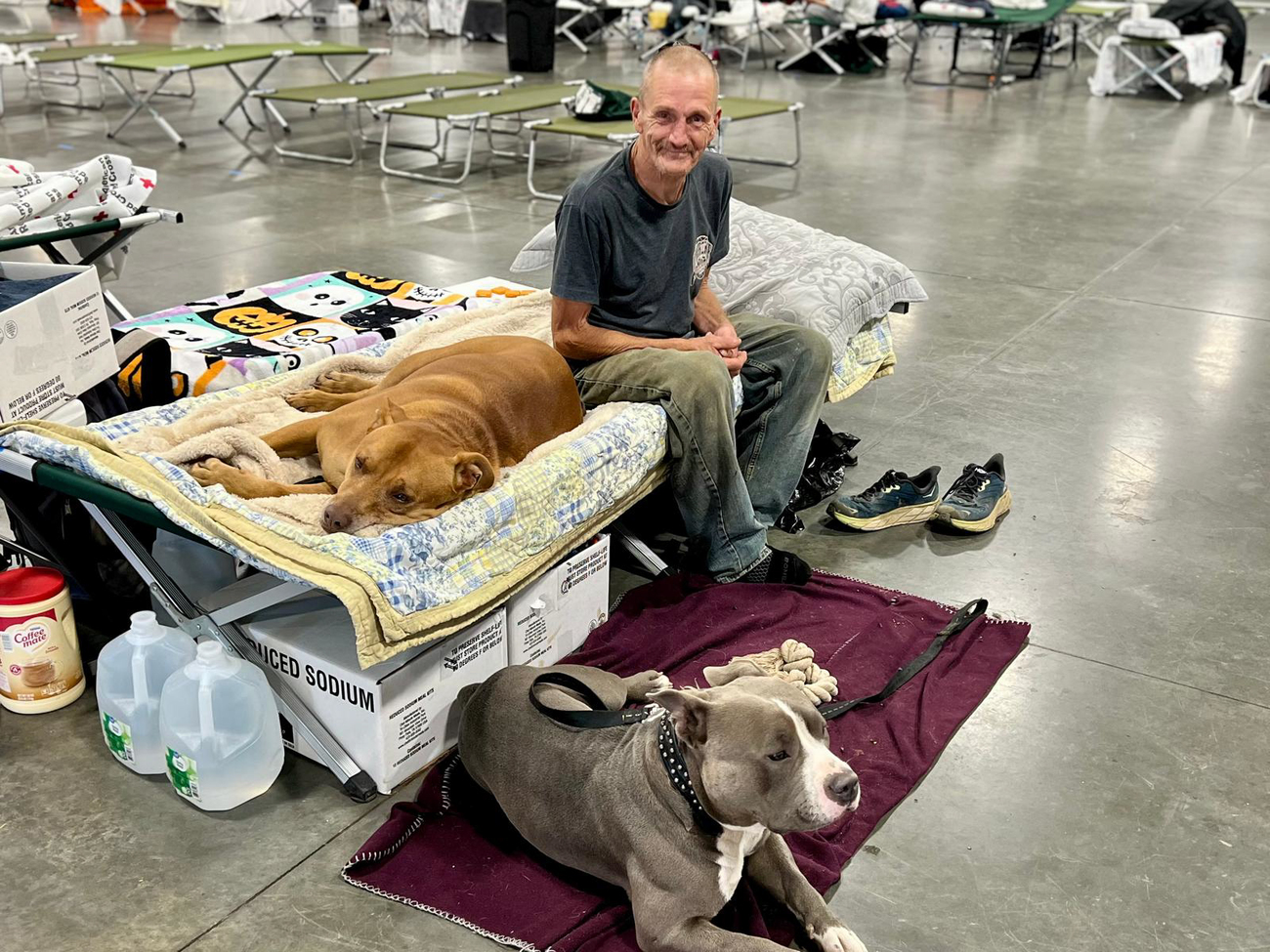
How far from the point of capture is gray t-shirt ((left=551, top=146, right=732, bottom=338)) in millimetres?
3393

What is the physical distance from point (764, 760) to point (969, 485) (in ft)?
7.35

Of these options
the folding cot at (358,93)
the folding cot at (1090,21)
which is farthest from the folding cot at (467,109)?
the folding cot at (1090,21)

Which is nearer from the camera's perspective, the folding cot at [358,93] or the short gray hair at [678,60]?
the short gray hair at [678,60]

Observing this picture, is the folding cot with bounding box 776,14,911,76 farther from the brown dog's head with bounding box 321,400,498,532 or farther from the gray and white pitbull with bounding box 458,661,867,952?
the gray and white pitbull with bounding box 458,661,867,952

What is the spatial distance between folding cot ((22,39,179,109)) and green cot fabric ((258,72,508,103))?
1795 mm

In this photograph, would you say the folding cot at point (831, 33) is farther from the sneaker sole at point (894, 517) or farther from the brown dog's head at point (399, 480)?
the brown dog's head at point (399, 480)

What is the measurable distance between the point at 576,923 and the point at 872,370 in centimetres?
257

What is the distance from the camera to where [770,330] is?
3842mm

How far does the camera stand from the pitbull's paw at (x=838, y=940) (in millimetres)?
2262

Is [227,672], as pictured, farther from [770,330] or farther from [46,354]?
[770,330]

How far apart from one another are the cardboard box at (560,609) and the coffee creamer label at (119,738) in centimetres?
87

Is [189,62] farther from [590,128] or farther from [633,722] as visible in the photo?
[633,722]

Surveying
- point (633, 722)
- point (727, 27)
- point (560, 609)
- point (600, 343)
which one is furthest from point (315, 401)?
point (727, 27)

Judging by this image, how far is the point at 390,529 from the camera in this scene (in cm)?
277
